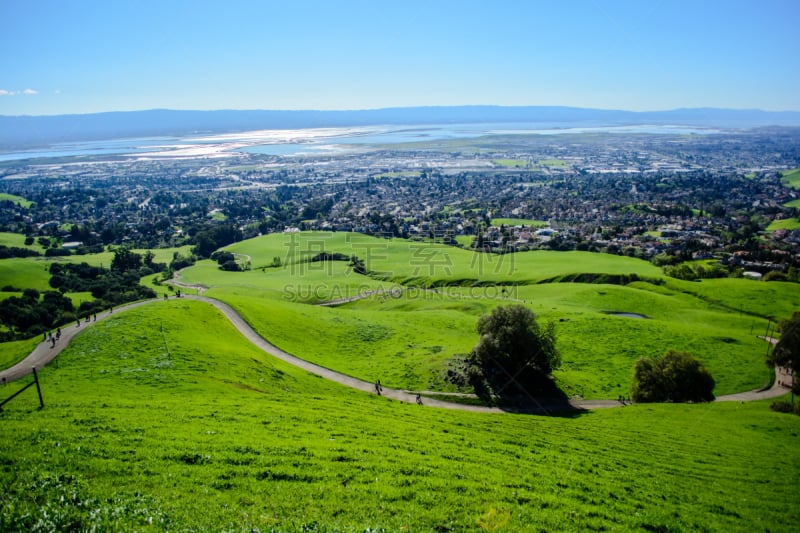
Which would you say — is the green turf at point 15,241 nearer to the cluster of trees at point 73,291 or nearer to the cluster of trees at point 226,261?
the cluster of trees at point 73,291

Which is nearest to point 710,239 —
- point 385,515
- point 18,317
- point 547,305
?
point 547,305

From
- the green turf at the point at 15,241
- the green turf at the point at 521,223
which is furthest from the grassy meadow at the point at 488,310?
the green turf at the point at 15,241

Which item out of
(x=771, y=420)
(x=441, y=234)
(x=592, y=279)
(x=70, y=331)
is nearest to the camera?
(x=771, y=420)

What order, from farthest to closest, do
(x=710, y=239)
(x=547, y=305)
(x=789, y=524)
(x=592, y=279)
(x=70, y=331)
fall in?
(x=710, y=239) → (x=592, y=279) → (x=547, y=305) → (x=70, y=331) → (x=789, y=524)

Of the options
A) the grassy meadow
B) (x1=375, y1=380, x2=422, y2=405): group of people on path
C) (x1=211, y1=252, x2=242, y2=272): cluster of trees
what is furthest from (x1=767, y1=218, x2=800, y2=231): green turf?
(x1=211, y1=252, x2=242, y2=272): cluster of trees

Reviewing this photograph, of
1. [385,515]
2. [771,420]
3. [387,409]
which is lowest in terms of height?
[771,420]

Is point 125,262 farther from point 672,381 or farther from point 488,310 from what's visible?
point 672,381

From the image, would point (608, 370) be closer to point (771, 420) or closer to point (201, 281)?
point (771, 420)
